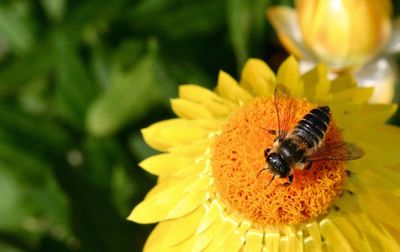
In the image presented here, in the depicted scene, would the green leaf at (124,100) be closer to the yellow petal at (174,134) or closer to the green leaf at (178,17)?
the green leaf at (178,17)

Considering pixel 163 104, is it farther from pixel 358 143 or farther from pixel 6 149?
pixel 358 143

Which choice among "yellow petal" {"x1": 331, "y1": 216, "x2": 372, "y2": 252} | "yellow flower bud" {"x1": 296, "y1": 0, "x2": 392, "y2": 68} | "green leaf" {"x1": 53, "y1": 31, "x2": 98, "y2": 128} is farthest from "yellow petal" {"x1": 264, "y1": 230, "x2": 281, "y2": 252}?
"green leaf" {"x1": 53, "y1": 31, "x2": 98, "y2": 128}

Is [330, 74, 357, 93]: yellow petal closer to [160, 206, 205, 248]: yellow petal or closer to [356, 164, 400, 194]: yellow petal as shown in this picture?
[356, 164, 400, 194]: yellow petal

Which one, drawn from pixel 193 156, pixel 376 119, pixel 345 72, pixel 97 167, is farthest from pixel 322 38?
pixel 97 167

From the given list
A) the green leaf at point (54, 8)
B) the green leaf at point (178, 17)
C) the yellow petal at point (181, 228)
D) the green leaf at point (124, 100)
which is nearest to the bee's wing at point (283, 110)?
the yellow petal at point (181, 228)

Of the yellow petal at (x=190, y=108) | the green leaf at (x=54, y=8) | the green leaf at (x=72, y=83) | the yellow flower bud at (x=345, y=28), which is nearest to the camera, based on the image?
the yellow petal at (x=190, y=108)

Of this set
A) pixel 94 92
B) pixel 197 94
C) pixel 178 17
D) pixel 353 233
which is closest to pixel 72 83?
pixel 94 92
